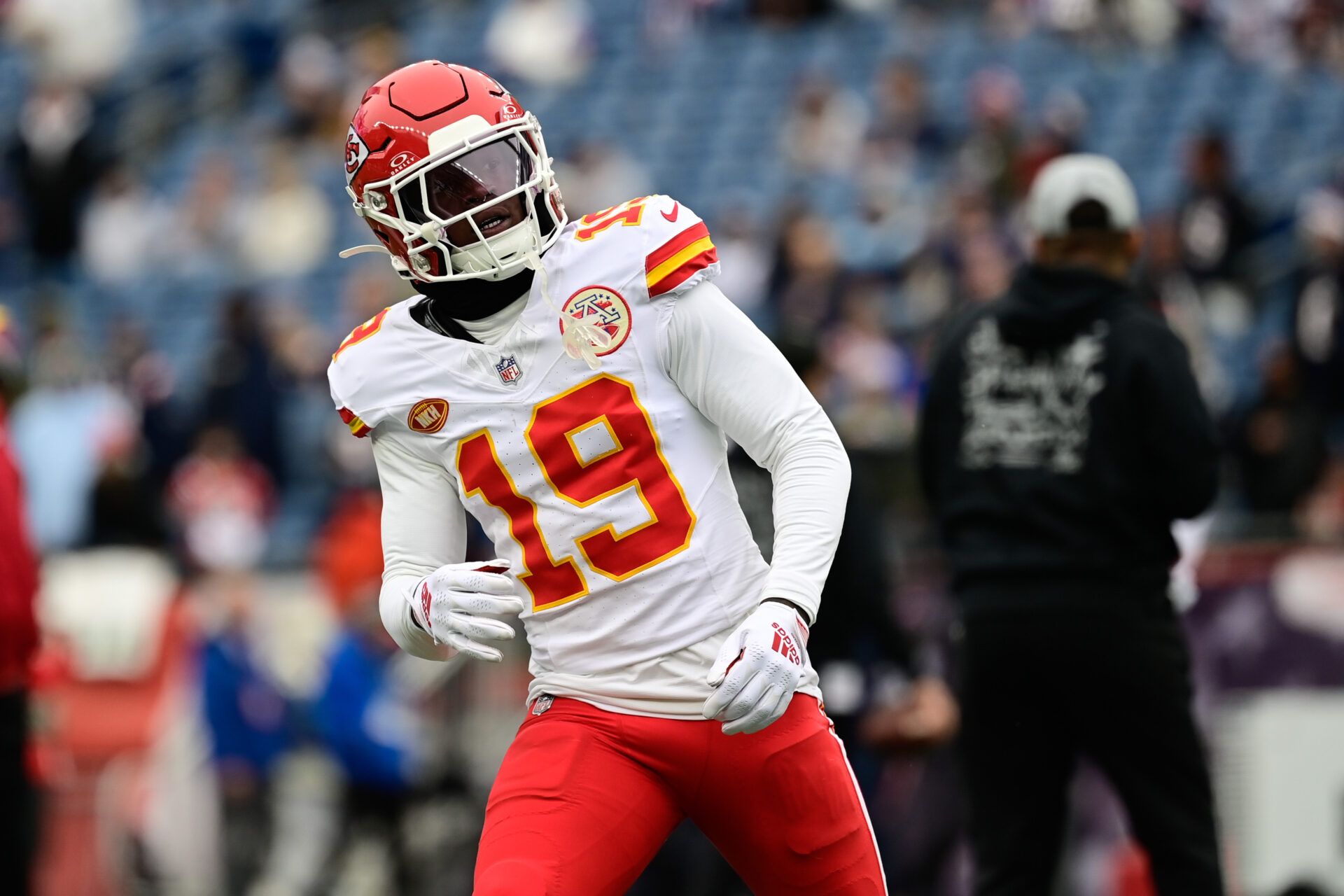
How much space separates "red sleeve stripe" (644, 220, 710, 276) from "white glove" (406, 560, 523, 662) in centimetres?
55

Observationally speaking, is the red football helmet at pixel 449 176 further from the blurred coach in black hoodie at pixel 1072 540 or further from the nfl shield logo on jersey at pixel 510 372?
the blurred coach in black hoodie at pixel 1072 540

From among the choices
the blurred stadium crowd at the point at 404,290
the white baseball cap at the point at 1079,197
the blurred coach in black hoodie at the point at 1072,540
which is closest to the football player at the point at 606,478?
the blurred coach in black hoodie at the point at 1072,540

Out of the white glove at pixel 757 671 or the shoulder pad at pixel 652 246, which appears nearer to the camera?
the white glove at pixel 757 671

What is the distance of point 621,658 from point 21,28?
1286 cm

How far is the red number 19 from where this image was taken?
3.26m

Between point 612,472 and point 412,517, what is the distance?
40cm

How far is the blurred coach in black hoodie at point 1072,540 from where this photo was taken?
4332 mm

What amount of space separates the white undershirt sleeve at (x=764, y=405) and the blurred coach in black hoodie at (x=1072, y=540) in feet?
4.37

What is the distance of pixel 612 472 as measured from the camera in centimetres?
327

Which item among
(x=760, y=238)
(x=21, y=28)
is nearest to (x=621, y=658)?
(x=760, y=238)

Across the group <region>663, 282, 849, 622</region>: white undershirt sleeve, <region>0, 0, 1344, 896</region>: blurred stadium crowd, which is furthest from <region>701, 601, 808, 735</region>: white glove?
<region>0, 0, 1344, 896</region>: blurred stadium crowd

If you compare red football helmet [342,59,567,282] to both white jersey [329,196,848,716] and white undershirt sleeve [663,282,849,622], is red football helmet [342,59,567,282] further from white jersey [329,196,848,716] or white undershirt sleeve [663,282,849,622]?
white undershirt sleeve [663,282,849,622]

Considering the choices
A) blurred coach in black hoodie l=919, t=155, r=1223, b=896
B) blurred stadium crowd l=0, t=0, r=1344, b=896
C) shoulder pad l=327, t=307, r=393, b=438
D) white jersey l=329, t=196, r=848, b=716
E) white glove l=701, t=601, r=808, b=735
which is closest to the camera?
white glove l=701, t=601, r=808, b=735

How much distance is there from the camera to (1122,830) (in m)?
6.48
